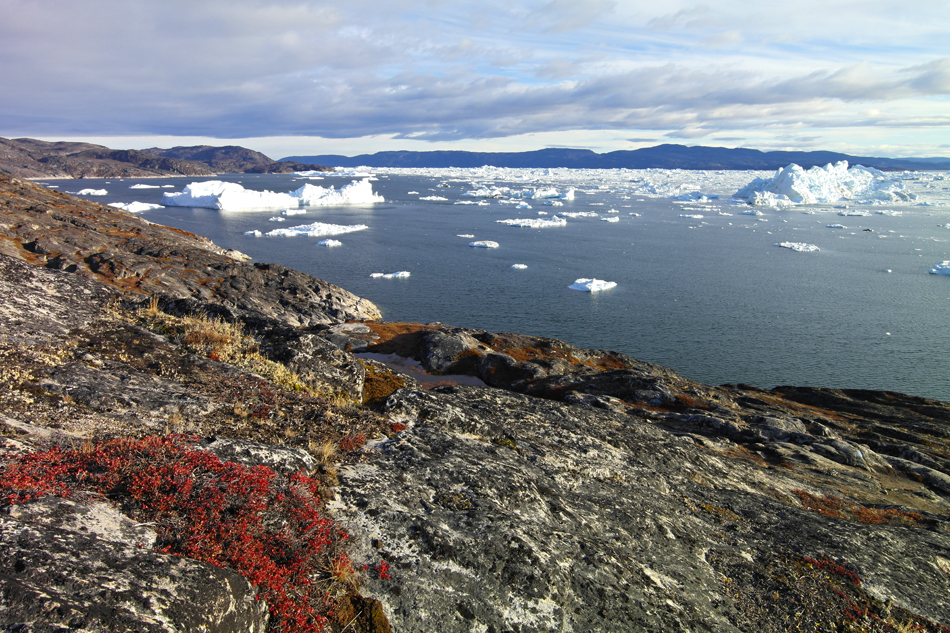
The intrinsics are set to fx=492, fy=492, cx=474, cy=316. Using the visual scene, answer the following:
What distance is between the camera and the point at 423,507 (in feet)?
23.2

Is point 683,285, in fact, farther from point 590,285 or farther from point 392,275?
point 392,275

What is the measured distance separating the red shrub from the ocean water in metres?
39.9

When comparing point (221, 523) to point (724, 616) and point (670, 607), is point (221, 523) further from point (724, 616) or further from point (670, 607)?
point (724, 616)

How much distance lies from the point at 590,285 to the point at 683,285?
1382 cm

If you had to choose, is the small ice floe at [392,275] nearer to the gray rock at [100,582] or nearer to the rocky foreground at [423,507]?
the rocky foreground at [423,507]

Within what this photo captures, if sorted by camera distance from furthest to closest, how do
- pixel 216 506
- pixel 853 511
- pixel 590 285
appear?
1. pixel 590 285
2. pixel 853 511
3. pixel 216 506

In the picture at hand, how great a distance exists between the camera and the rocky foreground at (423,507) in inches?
174

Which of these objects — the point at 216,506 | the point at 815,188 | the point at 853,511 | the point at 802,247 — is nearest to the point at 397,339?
the point at 853,511

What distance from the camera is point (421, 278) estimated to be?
65625 millimetres

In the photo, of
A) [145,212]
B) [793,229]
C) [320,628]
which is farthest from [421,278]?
[793,229]

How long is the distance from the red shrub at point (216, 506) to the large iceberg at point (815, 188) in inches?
7350

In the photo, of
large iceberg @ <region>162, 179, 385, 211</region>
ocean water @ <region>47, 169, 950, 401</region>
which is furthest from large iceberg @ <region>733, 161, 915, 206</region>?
large iceberg @ <region>162, 179, 385, 211</region>

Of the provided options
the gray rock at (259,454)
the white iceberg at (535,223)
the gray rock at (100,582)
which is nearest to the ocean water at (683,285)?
the white iceberg at (535,223)

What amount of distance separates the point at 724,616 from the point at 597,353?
3217 centimetres
